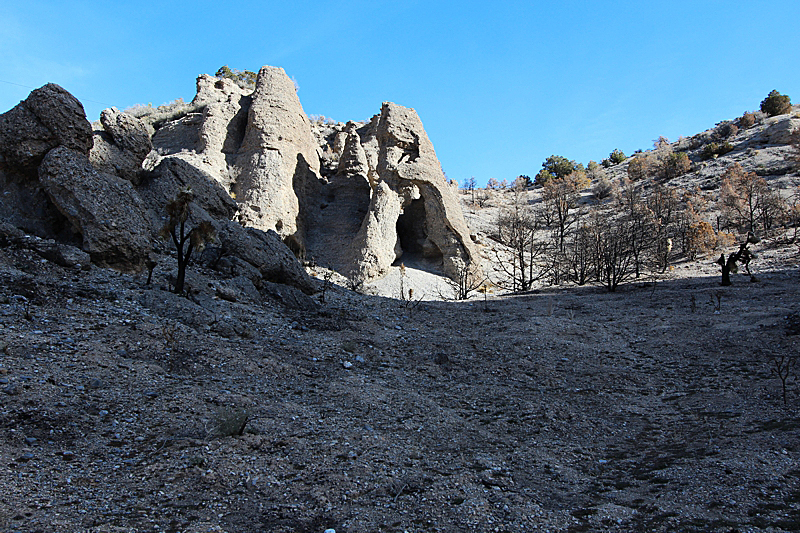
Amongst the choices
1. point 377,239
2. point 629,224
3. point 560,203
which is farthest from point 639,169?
point 377,239

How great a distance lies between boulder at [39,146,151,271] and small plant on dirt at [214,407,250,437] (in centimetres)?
560

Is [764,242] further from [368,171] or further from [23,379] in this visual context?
[23,379]

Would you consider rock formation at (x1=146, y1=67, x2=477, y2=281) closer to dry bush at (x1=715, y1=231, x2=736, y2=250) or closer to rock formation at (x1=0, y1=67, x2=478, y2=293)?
rock formation at (x1=0, y1=67, x2=478, y2=293)

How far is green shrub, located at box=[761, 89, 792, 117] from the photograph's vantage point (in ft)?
160

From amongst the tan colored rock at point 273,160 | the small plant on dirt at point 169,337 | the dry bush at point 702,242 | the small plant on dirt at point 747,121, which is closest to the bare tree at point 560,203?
the dry bush at point 702,242

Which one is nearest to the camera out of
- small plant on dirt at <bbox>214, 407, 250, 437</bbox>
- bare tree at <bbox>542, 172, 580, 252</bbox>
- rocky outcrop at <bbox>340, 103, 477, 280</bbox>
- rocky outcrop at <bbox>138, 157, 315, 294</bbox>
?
small plant on dirt at <bbox>214, 407, 250, 437</bbox>

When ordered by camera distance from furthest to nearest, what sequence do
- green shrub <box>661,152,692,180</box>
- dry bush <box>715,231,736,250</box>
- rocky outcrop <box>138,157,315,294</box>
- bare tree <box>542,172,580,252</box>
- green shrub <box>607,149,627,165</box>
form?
green shrub <box>607,149,627,165</box> → green shrub <box>661,152,692,180</box> → bare tree <box>542,172,580,252</box> → dry bush <box>715,231,736,250</box> → rocky outcrop <box>138,157,315,294</box>

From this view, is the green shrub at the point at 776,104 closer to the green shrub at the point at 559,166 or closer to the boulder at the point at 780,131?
the boulder at the point at 780,131

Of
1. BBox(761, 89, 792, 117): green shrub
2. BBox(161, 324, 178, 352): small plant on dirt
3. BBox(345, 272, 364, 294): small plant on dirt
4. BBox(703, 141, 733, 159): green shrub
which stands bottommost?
BBox(161, 324, 178, 352): small plant on dirt

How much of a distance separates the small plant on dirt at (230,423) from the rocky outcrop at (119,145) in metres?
8.23

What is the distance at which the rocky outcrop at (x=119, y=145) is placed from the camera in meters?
11.6

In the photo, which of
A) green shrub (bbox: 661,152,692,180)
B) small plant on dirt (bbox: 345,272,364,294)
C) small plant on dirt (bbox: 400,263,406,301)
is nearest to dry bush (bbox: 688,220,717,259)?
small plant on dirt (bbox: 400,263,406,301)

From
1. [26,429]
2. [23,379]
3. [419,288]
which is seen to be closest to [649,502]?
[26,429]

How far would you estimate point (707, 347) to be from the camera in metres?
10.5
